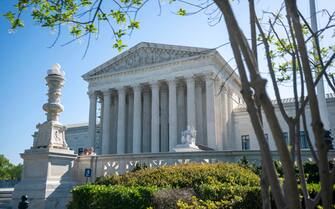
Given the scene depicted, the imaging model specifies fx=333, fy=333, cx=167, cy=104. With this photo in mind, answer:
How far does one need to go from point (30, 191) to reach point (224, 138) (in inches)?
1542

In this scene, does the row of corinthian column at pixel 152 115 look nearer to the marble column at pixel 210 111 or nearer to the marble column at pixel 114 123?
the marble column at pixel 210 111

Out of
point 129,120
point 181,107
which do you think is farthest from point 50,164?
point 129,120

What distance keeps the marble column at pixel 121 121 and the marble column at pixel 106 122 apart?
242 centimetres

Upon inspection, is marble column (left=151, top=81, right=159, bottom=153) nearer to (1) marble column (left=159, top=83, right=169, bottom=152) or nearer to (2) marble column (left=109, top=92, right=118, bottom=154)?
(1) marble column (left=159, top=83, right=169, bottom=152)

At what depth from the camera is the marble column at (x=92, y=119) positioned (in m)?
56.1

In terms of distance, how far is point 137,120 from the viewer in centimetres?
5312

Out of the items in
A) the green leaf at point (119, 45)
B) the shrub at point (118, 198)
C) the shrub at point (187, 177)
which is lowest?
the shrub at point (118, 198)

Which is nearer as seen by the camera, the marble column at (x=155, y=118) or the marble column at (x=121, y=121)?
the marble column at (x=155, y=118)

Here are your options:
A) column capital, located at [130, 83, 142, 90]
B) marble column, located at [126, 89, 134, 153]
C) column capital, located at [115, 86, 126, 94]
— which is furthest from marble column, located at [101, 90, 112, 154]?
column capital, located at [130, 83, 142, 90]

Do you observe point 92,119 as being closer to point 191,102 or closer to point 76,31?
point 191,102

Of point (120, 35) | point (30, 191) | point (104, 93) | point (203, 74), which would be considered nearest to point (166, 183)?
point (120, 35)

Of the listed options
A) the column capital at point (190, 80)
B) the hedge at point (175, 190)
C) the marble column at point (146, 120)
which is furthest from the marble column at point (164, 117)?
the hedge at point (175, 190)

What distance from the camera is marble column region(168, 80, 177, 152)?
160ft

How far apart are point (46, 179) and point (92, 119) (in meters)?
42.0
